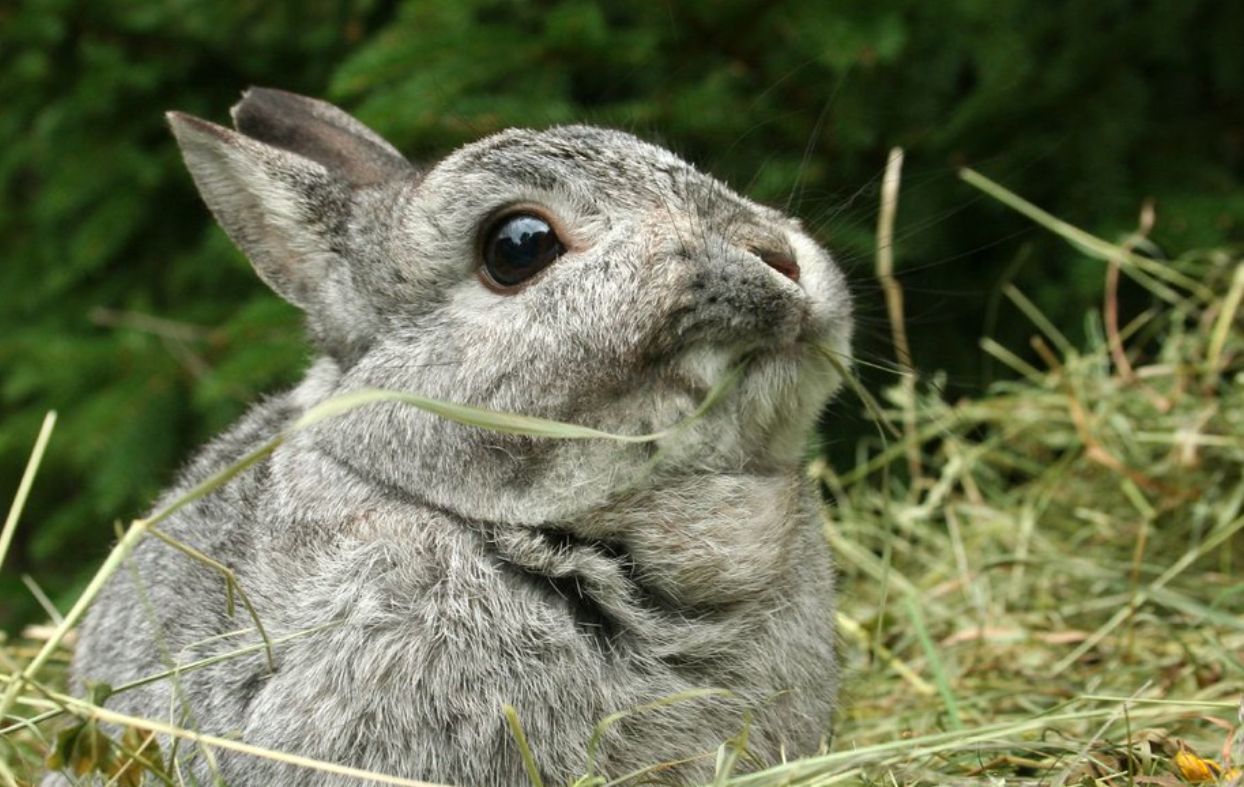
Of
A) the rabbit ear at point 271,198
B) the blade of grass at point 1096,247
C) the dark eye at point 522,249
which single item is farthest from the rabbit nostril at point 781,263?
the blade of grass at point 1096,247

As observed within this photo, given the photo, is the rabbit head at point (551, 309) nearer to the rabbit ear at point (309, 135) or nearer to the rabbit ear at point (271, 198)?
the rabbit ear at point (271, 198)

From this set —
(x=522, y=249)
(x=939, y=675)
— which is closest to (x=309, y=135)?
(x=522, y=249)

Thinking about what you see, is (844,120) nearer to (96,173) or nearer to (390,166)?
(390,166)

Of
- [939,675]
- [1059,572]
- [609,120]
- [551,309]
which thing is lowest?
[1059,572]

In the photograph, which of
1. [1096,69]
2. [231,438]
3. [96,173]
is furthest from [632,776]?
[96,173]

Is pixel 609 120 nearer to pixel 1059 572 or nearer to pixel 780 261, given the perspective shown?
pixel 780 261
